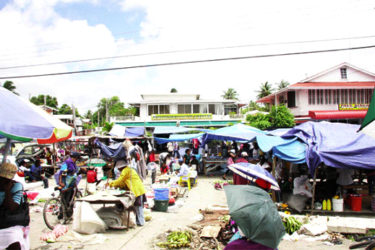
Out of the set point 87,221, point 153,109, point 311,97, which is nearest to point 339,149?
point 87,221

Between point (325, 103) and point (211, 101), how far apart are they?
1326cm

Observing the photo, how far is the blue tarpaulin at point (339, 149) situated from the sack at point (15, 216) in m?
7.45

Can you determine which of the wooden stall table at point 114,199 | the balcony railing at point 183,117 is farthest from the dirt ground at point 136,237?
the balcony railing at point 183,117

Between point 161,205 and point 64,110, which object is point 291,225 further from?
point 64,110

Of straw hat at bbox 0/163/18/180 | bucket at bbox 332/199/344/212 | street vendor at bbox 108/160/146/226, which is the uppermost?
straw hat at bbox 0/163/18/180

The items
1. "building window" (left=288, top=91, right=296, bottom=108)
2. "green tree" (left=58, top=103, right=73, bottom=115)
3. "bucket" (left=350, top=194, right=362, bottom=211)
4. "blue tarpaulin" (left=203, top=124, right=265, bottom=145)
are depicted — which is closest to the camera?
"bucket" (left=350, top=194, right=362, bottom=211)

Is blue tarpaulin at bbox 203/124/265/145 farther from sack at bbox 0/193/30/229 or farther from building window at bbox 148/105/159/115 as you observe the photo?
building window at bbox 148/105/159/115

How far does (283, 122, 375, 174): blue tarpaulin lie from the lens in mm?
8234

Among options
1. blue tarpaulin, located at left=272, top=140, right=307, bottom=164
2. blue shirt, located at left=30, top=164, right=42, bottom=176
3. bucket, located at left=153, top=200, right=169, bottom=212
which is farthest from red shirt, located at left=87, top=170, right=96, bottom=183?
blue tarpaulin, located at left=272, top=140, right=307, bottom=164

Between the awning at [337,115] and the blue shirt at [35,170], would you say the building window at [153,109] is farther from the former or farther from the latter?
the blue shirt at [35,170]

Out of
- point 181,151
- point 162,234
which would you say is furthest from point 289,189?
point 181,151

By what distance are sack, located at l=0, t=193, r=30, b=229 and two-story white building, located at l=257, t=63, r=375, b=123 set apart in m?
25.1

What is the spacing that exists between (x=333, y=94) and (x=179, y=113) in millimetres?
17482

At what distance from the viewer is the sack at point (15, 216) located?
12.6 ft
